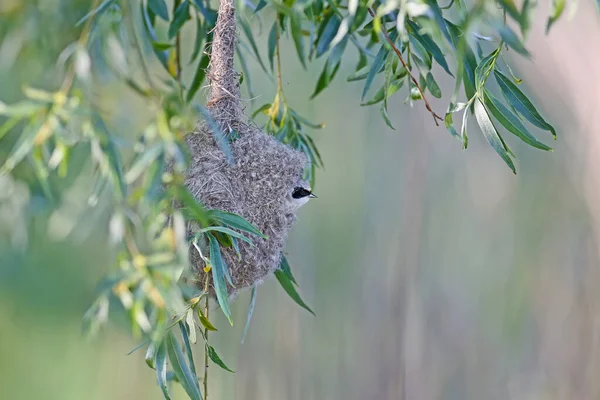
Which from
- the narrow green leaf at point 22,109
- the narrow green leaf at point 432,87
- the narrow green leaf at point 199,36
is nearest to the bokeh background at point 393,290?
the narrow green leaf at point 199,36

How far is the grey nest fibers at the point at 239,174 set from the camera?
1.10 metres

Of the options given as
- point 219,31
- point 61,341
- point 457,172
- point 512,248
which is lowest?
point 61,341

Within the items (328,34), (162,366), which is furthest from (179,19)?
(162,366)

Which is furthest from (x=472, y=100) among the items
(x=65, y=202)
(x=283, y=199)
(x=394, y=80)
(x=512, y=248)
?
(x=512, y=248)

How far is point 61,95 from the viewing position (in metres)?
0.68

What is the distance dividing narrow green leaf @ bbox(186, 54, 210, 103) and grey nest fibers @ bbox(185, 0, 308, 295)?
36 mm

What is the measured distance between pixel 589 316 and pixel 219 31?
6.68 feet

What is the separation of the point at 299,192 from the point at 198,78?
0.99 feet

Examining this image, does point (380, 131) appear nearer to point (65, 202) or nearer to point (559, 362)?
point (559, 362)

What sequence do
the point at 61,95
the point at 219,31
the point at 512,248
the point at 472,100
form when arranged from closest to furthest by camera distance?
the point at 61,95, the point at 472,100, the point at 219,31, the point at 512,248

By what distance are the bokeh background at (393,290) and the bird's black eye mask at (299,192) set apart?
157 centimetres

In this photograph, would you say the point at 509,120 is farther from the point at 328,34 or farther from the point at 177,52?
the point at 177,52

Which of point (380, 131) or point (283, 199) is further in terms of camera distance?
point (380, 131)

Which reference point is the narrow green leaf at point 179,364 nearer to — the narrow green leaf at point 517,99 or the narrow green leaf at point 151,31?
the narrow green leaf at point 151,31
